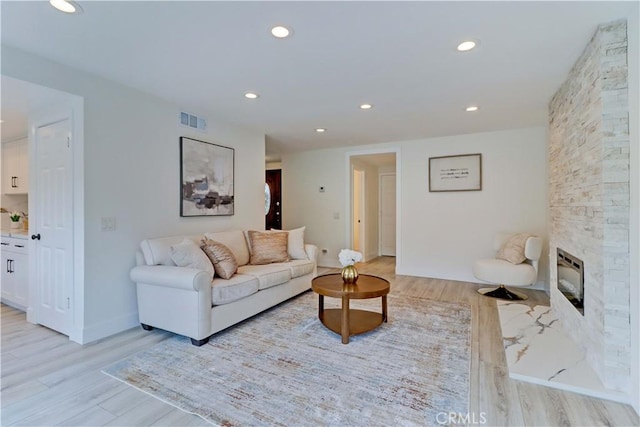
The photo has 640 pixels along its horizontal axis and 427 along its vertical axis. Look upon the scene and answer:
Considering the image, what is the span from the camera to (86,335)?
104 inches

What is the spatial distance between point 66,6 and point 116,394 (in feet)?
7.66

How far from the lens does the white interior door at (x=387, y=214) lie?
7609 mm

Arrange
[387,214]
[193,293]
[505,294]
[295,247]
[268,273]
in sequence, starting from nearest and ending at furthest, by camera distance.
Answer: [193,293]
[268,273]
[505,294]
[295,247]
[387,214]

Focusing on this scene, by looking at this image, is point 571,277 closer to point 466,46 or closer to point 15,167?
point 466,46

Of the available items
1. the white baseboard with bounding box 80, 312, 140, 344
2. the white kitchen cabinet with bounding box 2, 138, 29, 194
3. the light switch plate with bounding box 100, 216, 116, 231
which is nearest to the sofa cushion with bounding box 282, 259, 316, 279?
the white baseboard with bounding box 80, 312, 140, 344

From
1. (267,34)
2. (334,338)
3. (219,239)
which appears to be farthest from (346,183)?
(267,34)

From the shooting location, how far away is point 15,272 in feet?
11.4

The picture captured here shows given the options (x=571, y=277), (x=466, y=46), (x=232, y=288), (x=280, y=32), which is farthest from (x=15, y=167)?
(x=571, y=277)

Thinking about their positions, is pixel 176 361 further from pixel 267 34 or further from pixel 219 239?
pixel 267 34

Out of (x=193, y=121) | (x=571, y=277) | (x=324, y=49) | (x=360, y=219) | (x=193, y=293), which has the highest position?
(x=324, y=49)

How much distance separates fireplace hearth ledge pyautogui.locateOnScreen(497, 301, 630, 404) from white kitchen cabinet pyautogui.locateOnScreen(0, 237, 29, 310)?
15.5 ft

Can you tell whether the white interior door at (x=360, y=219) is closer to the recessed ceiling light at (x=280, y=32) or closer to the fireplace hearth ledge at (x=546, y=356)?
the fireplace hearth ledge at (x=546, y=356)

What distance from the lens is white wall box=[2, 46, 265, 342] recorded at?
104 inches

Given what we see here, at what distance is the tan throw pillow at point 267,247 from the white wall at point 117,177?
80 cm
